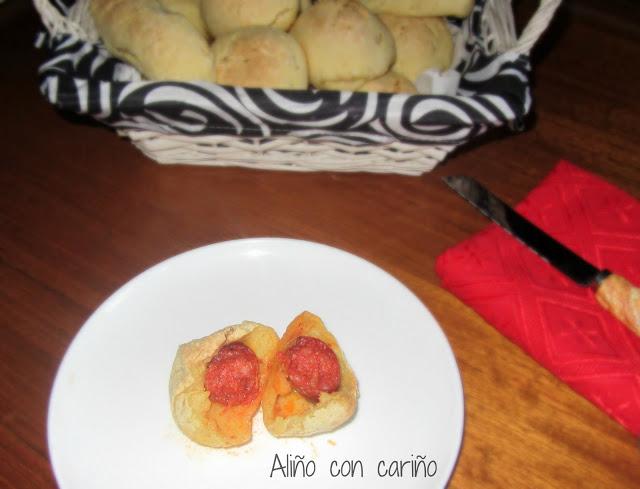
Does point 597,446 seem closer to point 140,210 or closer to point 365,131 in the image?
point 365,131

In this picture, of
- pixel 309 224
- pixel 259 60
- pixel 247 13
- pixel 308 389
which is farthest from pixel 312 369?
pixel 247 13

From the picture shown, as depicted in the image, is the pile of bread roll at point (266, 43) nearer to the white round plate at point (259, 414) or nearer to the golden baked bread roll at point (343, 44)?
the golden baked bread roll at point (343, 44)

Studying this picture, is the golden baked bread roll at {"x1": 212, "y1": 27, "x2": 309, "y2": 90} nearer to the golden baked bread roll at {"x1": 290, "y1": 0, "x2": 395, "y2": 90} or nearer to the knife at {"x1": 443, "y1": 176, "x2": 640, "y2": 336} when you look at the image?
the golden baked bread roll at {"x1": 290, "y1": 0, "x2": 395, "y2": 90}

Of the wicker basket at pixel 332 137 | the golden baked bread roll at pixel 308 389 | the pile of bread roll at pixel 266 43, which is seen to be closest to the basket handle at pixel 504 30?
the wicker basket at pixel 332 137

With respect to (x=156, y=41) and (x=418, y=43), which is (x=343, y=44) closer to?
(x=418, y=43)

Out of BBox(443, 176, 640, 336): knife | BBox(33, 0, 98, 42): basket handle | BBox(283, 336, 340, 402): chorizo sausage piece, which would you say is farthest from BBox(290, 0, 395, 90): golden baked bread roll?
BBox(283, 336, 340, 402): chorizo sausage piece
